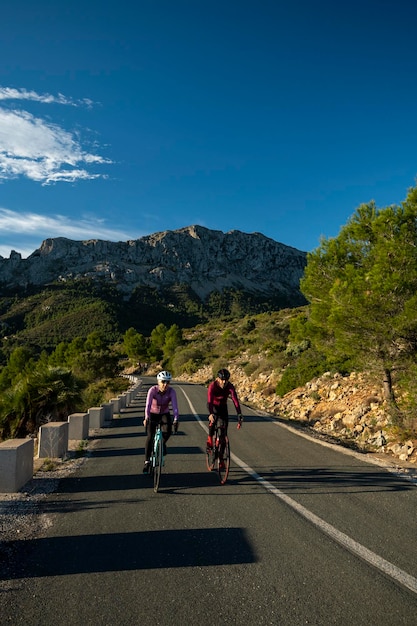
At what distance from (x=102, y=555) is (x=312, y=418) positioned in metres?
14.3

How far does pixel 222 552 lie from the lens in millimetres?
4375

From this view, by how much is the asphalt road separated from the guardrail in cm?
73

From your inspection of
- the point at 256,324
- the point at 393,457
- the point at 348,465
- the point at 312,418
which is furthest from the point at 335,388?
the point at 256,324

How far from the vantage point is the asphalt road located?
131 inches

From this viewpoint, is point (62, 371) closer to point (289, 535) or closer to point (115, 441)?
point (115, 441)

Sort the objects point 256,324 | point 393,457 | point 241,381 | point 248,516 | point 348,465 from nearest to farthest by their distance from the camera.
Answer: point 248,516, point 348,465, point 393,457, point 241,381, point 256,324

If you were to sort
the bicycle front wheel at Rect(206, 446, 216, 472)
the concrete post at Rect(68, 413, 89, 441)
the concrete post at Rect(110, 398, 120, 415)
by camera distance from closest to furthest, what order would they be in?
the bicycle front wheel at Rect(206, 446, 216, 472) < the concrete post at Rect(68, 413, 89, 441) < the concrete post at Rect(110, 398, 120, 415)

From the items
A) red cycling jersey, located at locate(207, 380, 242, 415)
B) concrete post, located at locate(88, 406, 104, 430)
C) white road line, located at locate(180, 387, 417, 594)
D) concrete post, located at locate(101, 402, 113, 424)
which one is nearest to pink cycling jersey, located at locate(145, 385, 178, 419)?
red cycling jersey, located at locate(207, 380, 242, 415)

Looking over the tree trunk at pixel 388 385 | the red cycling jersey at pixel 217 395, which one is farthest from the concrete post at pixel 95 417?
the tree trunk at pixel 388 385

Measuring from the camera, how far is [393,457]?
10203 millimetres

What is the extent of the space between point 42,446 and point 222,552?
6.50m

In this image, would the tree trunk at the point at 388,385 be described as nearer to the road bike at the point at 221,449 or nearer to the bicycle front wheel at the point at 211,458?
the bicycle front wheel at the point at 211,458

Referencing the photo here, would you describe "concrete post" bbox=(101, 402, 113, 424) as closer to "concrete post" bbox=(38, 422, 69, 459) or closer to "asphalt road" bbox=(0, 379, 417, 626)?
"concrete post" bbox=(38, 422, 69, 459)

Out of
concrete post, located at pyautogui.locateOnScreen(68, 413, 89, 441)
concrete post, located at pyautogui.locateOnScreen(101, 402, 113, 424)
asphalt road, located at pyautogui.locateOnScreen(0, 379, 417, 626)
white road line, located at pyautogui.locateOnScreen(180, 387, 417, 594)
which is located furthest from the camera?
concrete post, located at pyautogui.locateOnScreen(101, 402, 113, 424)
